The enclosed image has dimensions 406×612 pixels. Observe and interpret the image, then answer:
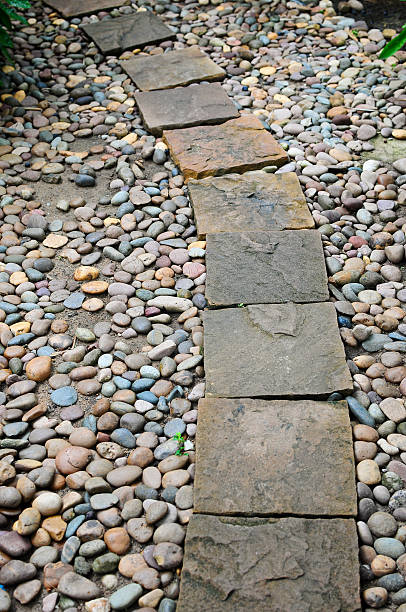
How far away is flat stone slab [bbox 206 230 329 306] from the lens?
7.36ft

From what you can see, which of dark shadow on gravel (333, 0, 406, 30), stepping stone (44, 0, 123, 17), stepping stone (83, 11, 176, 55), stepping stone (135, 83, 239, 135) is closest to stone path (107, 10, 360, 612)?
stepping stone (135, 83, 239, 135)

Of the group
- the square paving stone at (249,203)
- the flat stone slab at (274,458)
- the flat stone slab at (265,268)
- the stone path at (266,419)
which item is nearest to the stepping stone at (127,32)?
the stone path at (266,419)

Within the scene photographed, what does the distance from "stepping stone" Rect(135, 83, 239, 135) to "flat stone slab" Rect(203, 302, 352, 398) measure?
4.37 feet

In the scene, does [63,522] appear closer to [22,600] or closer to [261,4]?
[22,600]

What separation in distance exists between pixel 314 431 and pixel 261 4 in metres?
3.27

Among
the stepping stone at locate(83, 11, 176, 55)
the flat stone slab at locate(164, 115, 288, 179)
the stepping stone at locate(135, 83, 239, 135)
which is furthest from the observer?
the stepping stone at locate(83, 11, 176, 55)

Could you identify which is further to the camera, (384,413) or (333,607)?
(384,413)

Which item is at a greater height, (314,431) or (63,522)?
(314,431)

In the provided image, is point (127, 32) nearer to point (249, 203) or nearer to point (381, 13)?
point (381, 13)

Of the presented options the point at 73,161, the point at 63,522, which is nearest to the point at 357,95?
the point at 73,161

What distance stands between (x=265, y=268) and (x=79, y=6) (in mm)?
2838

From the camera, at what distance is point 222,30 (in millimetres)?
4000

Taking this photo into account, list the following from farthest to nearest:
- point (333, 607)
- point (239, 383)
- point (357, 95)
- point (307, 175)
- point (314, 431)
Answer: point (357, 95) → point (307, 175) → point (239, 383) → point (314, 431) → point (333, 607)

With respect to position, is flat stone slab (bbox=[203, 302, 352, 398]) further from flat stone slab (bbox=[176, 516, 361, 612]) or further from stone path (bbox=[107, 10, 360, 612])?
flat stone slab (bbox=[176, 516, 361, 612])
